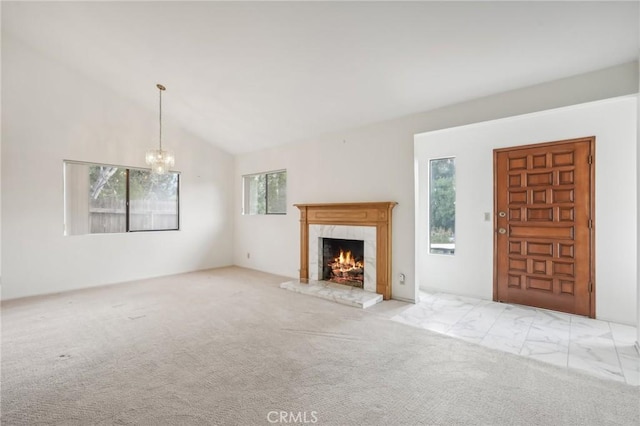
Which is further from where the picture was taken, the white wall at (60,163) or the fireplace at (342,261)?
the fireplace at (342,261)

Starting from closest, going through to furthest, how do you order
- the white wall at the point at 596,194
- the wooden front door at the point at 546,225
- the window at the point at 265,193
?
the white wall at the point at 596,194, the wooden front door at the point at 546,225, the window at the point at 265,193

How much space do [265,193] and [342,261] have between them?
2436 mm

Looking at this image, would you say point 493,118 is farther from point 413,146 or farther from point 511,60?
point 413,146

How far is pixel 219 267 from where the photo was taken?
6770mm

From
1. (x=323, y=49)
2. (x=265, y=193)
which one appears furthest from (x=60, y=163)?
(x=323, y=49)

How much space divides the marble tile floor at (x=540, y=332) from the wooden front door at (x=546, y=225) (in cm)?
25

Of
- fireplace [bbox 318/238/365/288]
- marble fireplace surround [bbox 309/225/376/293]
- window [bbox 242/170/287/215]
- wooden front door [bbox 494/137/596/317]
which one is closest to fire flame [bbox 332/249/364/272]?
fireplace [bbox 318/238/365/288]

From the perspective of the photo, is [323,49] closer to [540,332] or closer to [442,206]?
[442,206]

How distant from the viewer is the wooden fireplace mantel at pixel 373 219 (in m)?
4.26

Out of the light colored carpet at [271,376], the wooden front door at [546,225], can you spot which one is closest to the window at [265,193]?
the light colored carpet at [271,376]

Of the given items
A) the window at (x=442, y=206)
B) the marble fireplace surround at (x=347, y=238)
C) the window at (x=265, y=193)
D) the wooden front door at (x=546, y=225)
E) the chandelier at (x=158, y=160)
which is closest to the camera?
the wooden front door at (x=546, y=225)

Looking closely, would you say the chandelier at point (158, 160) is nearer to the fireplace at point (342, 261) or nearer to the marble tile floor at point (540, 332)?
the fireplace at point (342, 261)

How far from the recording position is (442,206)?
476 cm

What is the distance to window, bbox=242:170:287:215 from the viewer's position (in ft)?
19.8
